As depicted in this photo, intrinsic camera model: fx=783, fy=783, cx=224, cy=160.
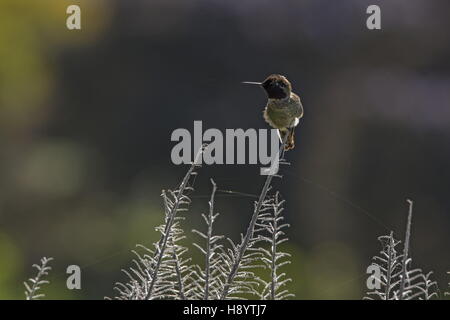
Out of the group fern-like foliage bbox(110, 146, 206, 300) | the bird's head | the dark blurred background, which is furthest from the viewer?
the dark blurred background

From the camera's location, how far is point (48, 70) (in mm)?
4945

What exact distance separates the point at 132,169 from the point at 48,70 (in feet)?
3.41

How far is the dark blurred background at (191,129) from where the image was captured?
3787 millimetres

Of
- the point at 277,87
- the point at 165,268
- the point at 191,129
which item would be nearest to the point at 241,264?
the point at 165,268

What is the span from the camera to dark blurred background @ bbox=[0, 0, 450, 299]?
3.79 m

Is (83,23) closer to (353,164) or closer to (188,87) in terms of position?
(188,87)

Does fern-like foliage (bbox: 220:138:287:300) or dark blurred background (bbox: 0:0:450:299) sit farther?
dark blurred background (bbox: 0:0:450:299)

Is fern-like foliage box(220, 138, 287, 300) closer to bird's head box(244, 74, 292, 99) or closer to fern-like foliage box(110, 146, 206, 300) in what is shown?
fern-like foliage box(110, 146, 206, 300)

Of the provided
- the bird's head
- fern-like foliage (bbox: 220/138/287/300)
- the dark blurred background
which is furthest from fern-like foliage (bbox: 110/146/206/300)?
the dark blurred background

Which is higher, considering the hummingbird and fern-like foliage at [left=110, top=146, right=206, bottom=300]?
the hummingbird

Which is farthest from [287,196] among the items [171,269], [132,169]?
[171,269]

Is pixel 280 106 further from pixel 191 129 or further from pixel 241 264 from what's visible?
pixel 191 129

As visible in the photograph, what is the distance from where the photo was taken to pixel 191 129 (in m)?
4.31

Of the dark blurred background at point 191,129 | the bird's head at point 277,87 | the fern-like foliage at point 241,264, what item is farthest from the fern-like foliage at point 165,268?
the dark blurred background at point 191,129
